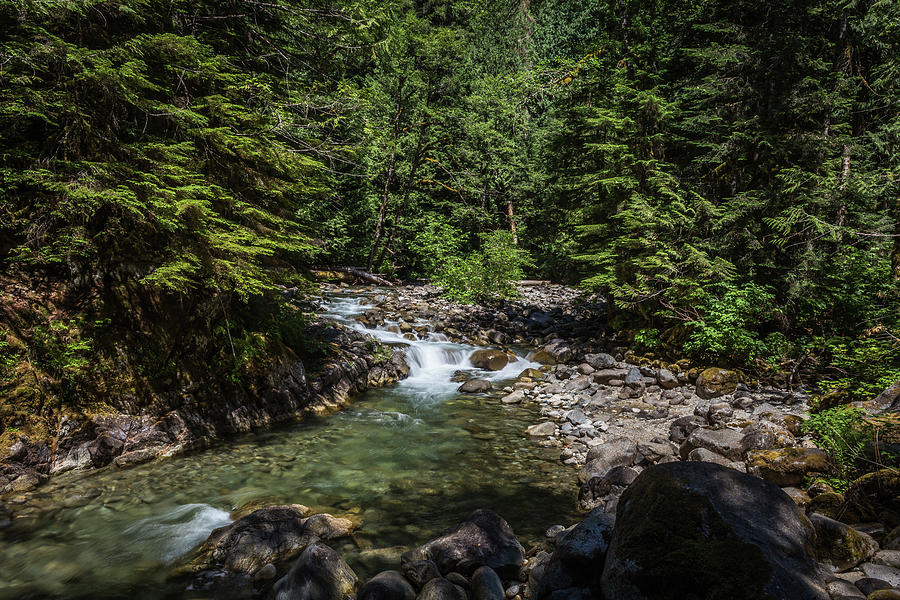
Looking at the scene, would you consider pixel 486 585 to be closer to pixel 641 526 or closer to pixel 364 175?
pixel 641 526

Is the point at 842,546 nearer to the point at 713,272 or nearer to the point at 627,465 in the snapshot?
the point at 627,465

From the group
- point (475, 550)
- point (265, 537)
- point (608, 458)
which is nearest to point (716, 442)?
point (608, 458)

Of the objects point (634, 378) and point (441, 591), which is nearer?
point (441, 591)

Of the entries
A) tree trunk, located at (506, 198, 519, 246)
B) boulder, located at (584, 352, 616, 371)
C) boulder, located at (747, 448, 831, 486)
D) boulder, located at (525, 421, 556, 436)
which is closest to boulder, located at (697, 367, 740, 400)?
boulder, located at (584, 352, 616, 371)

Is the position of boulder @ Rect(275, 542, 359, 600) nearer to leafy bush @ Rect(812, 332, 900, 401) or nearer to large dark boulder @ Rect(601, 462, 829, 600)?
large dark boulder @ Rect(601, 462, 829, 600)

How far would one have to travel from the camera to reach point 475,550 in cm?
377

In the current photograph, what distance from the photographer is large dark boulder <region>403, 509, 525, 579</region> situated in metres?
3.69

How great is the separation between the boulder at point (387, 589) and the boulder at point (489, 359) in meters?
9.23

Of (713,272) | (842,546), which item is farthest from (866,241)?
(842,546)

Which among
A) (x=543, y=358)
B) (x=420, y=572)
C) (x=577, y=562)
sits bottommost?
(x=543, y=358)

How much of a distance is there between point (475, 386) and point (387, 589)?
744 centimetres

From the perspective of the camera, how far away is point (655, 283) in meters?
9.84

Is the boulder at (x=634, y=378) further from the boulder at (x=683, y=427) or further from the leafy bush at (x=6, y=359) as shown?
the leafy bush at (x=6, y=359)

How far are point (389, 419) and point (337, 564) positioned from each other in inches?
196
